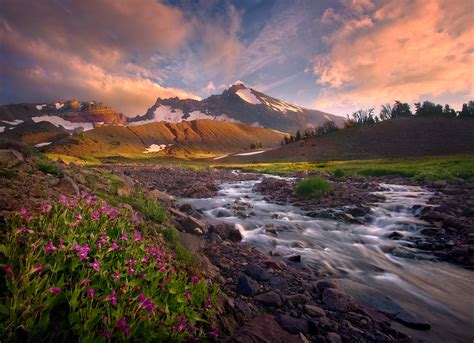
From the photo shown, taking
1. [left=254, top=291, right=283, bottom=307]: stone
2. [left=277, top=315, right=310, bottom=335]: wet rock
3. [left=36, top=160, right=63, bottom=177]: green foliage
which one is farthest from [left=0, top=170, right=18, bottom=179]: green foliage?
[left=277, top=315, right=310, bottom=335]: wet rock

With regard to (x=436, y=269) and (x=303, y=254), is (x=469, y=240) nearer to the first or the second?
(x=436, y=269)

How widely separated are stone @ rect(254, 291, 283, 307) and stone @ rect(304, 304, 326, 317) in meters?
0.47

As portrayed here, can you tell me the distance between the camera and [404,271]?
8.16 metres

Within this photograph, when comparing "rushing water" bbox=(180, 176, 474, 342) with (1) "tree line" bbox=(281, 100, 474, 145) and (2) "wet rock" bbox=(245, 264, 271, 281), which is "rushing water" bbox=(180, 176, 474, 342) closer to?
(2) "wet rock" bbox=(245, 264, 271, 281)

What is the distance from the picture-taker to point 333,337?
14.3 ft

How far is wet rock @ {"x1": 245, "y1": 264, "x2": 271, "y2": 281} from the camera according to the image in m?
6.01

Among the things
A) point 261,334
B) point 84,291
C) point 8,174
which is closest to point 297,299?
point 261,334

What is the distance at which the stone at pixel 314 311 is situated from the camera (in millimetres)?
4910

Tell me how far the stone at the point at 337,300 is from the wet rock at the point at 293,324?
0.98 metres

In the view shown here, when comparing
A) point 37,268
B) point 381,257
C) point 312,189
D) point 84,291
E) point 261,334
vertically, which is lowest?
point 381,257

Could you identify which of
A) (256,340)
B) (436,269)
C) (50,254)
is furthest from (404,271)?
(50,254)

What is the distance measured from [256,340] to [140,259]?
1.83 m

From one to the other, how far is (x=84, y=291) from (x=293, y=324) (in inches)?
124

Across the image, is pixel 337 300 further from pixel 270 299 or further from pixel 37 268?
pixel 37 268
